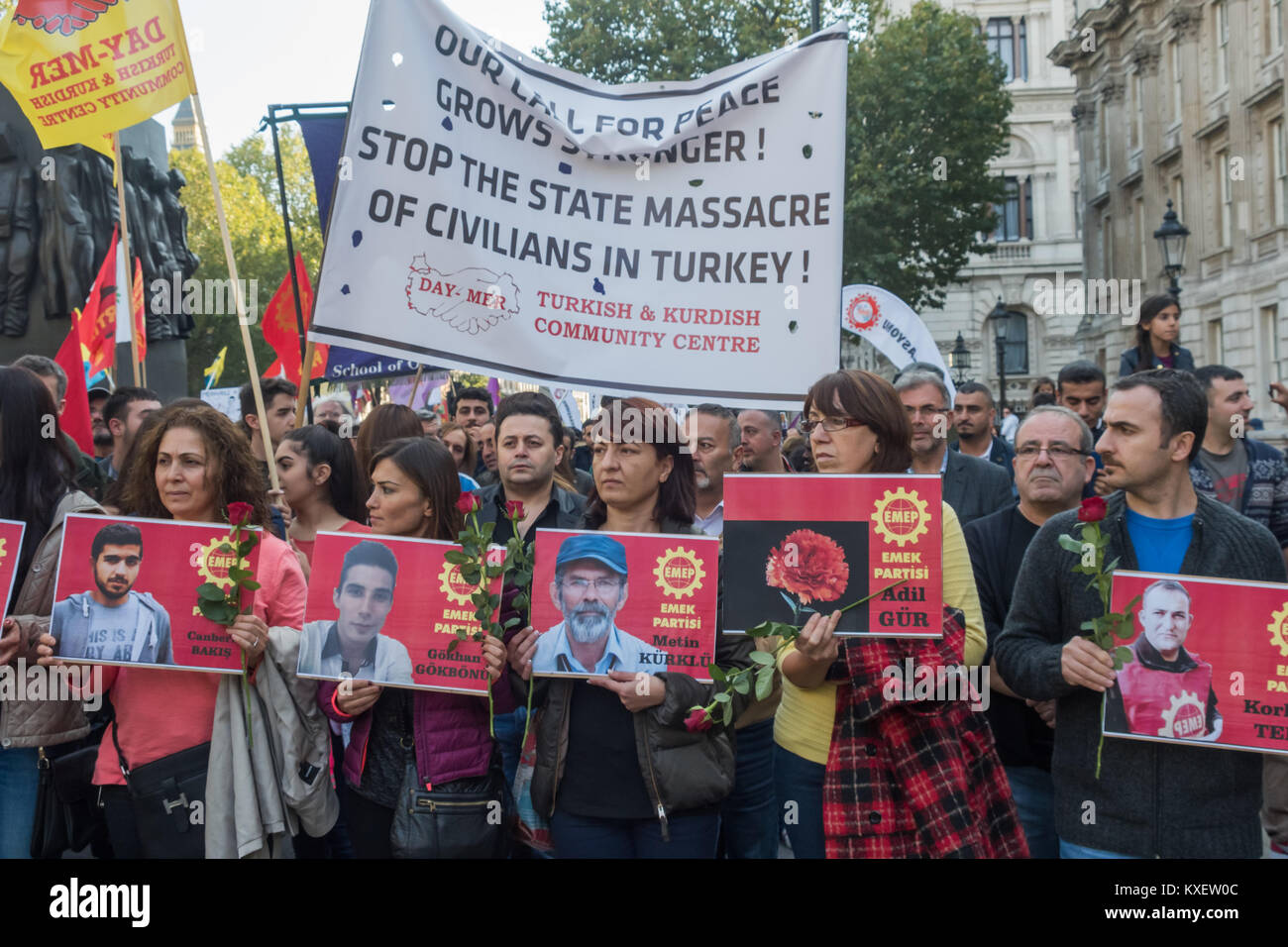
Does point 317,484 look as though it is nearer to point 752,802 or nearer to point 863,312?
point 752,802

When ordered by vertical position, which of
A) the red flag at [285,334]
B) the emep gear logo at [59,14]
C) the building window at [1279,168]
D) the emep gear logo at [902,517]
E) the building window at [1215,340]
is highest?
the building window at [1279,168]

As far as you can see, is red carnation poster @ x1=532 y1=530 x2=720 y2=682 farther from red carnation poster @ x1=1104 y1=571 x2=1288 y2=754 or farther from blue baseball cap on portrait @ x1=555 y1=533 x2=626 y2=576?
red carnation poster @ x1=1104 y1=571 x2=1288 y2=754

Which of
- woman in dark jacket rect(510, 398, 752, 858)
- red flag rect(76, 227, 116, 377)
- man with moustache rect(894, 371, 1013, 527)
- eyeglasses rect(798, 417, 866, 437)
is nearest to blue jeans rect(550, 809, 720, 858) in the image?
woman in dark jacket rect(510, 398, 752, 858)

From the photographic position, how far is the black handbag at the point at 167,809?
374 centimetres

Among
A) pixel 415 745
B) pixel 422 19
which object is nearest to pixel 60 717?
pixel 415 745

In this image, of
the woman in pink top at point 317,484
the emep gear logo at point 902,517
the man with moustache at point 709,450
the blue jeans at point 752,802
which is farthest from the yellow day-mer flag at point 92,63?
the emep gear logo at point 902,517

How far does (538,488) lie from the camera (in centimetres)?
488

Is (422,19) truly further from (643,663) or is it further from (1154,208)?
(1154,208)

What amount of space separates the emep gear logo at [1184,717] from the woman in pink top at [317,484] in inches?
122

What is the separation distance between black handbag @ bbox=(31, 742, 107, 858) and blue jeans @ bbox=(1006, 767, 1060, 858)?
2.95 m

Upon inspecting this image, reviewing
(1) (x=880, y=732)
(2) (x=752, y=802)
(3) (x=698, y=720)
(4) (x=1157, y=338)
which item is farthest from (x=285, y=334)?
(1) (x=880, y=732)

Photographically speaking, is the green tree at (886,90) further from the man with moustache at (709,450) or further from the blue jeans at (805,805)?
the blue jeans at (805,805)

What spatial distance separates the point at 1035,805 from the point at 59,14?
546 cm

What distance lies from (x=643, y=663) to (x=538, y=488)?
1.38 metres
